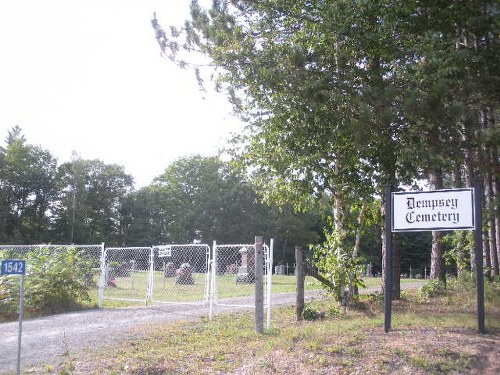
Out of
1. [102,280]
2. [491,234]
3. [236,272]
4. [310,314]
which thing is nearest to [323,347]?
[310,314]

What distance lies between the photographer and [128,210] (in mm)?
71000

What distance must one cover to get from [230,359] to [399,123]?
5.49 meters

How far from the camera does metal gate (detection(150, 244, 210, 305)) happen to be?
13164 millimetres

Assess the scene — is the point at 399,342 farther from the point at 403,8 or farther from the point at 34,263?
the point at 34,263

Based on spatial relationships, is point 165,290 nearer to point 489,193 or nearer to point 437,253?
point 437,253

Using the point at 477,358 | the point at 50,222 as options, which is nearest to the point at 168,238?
the point at 50,222

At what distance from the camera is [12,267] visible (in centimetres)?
668

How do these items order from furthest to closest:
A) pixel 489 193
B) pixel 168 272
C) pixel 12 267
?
pixel 168 272 < pixel 489 193 < pixel 12 267

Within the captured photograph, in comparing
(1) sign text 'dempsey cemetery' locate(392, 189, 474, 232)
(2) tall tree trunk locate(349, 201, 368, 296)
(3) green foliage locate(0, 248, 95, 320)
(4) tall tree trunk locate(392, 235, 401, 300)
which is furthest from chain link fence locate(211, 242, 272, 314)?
(3) green foliage locate(0, 248, 95, 320)

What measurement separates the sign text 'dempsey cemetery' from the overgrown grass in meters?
1.53

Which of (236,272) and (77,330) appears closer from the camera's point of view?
(77,330)

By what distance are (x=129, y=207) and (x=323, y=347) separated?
66.1m

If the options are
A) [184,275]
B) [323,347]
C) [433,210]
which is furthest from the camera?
[184,275]

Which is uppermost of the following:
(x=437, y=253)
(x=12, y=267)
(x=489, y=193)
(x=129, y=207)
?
(x=129, y=207)
